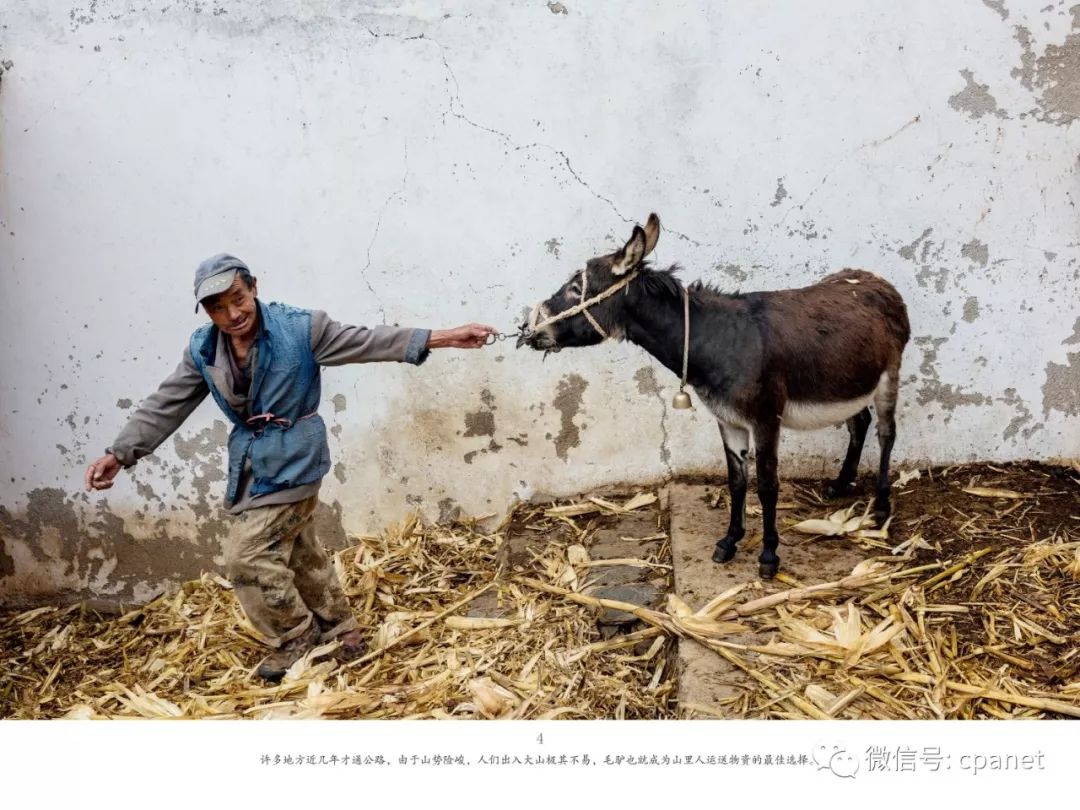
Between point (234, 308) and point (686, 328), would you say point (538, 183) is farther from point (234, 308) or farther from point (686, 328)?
point (234, 308)

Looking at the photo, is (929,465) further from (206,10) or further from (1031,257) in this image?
(206,10)

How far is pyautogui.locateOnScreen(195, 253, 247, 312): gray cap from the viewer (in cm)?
304

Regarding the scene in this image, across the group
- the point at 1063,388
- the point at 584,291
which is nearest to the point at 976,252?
the point at 1063,388

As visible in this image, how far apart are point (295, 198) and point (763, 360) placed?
2.50 metres

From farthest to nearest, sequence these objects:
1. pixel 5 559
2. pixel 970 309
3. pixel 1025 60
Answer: pixel 5 559, pixel 970 309, pixel 1025 60

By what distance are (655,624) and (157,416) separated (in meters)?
2.20

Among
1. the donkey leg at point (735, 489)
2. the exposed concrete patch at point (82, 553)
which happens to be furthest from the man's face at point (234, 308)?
the exposed concrete patch at point (82, 553)

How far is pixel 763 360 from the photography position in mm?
3725

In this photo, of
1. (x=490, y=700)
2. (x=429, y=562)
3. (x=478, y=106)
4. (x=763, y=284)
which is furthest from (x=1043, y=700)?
(x=478, y=106)

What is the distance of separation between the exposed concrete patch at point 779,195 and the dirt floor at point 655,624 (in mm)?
1518

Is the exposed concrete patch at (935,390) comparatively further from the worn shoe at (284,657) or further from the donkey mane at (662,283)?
the worn shoe at (284,657)

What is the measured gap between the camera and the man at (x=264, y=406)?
3.27 meters

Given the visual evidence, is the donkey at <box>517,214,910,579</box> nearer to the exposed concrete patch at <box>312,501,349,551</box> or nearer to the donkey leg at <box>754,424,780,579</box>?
the donkey leg at <box>754,424,780,579</box>

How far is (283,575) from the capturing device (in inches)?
139
